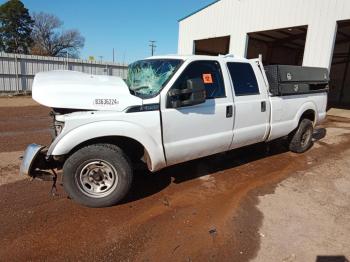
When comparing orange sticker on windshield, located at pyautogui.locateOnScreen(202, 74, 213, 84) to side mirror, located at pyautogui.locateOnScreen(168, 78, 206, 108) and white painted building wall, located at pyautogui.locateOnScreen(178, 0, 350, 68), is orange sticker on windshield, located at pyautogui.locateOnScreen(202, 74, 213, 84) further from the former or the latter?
white painted building wall, located at pyautogui.locateOnScreen(178, 0, 350, 68)

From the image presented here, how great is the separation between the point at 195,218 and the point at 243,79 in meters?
2.53

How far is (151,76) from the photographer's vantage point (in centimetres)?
432

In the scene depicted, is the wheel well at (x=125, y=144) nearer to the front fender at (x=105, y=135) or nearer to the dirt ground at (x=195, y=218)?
the front fender at (x=105, y=135)

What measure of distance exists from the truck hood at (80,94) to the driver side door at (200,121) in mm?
590

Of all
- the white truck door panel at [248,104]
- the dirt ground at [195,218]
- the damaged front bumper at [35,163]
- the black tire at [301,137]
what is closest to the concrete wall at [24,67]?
the dirt ground at [195,218]

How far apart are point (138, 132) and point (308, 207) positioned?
2569 millimetres

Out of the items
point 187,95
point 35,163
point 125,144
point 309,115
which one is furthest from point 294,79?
point 35,163

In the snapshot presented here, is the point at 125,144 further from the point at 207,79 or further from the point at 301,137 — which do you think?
the point at 301,137

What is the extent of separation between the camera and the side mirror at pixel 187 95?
12.6 feet

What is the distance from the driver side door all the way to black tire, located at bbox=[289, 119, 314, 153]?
7.71 ft

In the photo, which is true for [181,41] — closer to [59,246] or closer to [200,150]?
[200,150]

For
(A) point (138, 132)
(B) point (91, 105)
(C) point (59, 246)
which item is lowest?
(C) point (59, 246)

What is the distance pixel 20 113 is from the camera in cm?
1115

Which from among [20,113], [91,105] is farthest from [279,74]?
[20,113]
